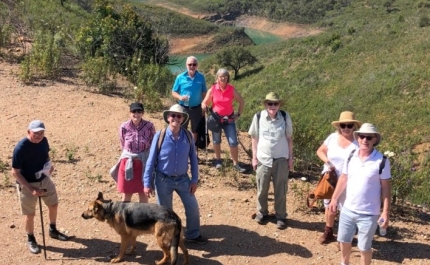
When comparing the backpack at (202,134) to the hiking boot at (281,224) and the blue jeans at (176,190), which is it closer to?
the hiking boot at (281,224)

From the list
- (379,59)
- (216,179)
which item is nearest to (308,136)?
(216,179)

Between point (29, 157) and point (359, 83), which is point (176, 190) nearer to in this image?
point (29, 157)

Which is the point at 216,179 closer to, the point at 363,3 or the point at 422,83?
the point at 422,83

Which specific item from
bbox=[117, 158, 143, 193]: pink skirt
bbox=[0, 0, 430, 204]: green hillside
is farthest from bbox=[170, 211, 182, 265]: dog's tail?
bbox=[0, 0, 430, 204]: green hillside

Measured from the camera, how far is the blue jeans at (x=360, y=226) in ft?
12.3

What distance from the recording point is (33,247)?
4566 millimetres

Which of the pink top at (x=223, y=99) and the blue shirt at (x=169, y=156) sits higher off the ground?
the pink top at (x=223, y=99)

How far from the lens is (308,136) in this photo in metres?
7.27

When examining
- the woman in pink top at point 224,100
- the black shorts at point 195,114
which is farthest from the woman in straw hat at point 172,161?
the black shorts at point 195,114

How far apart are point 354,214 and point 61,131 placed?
18.7 ft

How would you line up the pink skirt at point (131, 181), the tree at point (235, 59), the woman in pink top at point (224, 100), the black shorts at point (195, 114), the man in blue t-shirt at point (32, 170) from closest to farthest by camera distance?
the man in blue t-shirt at point (32, 170) → the pink skirt at point (131, 181) → the woman in pink top at point (224, 100) → the black shorts at point (195, 114) → the tree at point (235, 59)

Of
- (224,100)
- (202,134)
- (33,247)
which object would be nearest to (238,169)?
(202,134)

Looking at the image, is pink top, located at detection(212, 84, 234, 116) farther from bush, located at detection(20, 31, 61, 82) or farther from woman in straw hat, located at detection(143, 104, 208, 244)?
bush, located at detection(20, 31, 61, 82)

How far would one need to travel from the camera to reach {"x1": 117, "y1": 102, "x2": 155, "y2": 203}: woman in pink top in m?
4.63
